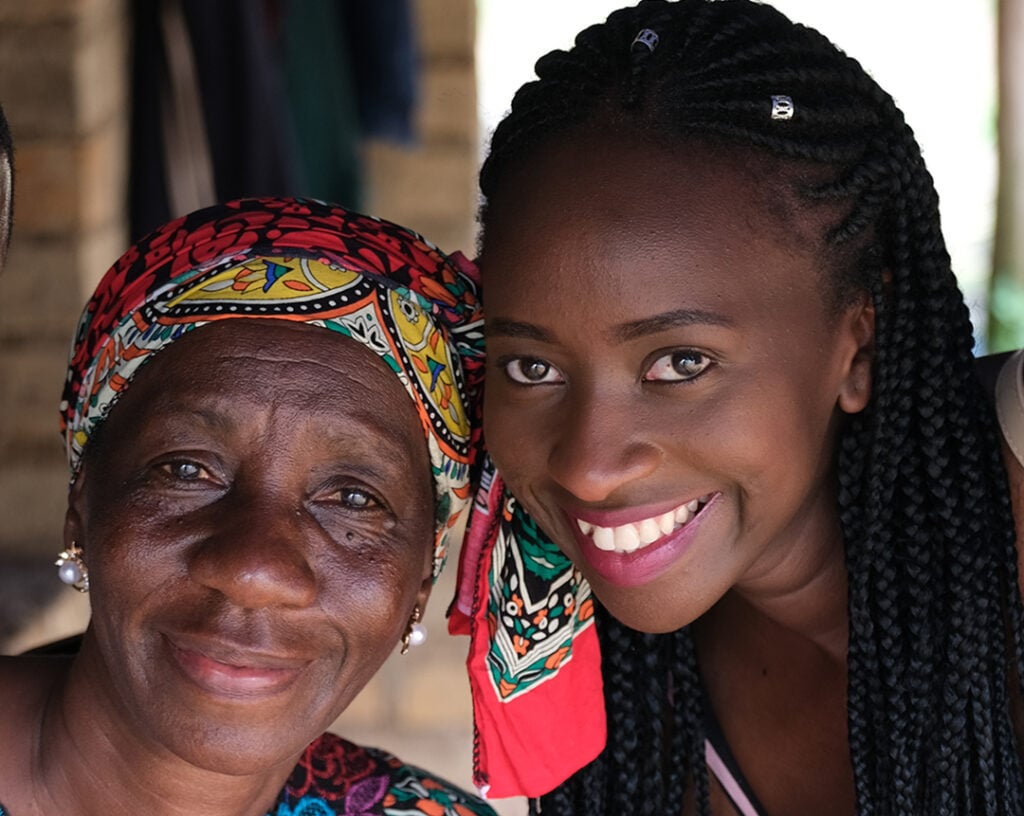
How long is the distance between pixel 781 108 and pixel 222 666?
3.56ft

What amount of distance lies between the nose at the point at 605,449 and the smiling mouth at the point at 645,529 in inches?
3.7

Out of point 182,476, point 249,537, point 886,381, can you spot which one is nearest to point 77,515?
point 182,476

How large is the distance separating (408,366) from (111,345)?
Answer: 45 cm

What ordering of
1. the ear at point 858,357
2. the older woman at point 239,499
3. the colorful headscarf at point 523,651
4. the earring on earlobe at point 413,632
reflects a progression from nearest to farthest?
the older woman at point 239,499
the ear at point 858,357
the earring on earlobe at point 413,632
the colorful headscarf at point 523,651

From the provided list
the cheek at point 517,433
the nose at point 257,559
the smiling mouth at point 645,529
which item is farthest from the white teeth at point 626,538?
the nose at point 257,559

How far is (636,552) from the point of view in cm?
221

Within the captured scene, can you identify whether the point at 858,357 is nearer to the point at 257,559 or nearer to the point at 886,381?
the point at 886,381

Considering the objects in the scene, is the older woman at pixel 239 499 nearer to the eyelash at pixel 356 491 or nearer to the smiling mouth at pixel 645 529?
the eyelash at pixel 356 491

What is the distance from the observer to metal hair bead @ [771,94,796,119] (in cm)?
213

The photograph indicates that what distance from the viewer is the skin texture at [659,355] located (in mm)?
2070

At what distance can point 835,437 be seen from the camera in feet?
7.83

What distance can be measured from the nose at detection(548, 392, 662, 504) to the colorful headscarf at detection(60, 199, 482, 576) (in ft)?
1.08

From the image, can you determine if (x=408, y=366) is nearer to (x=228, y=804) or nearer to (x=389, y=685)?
(x=228, y=804)

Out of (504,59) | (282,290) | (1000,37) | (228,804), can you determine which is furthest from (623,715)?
(504,59)
